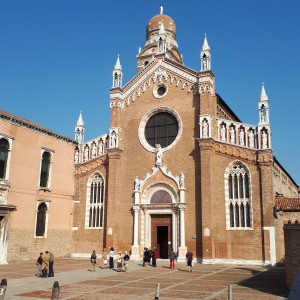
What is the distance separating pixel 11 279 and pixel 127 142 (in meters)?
15.6

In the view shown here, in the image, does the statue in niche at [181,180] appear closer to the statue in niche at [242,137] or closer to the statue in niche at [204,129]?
the statue in niche at [204,129]

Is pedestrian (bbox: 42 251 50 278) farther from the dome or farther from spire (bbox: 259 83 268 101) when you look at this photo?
the dome

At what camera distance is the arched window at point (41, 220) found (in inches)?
1125

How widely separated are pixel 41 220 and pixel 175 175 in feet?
35.6

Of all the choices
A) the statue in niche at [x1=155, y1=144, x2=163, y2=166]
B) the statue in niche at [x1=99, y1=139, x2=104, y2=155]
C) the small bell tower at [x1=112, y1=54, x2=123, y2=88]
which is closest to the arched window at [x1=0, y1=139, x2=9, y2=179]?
the statue in niche at [x1=99, y1=139, x2=104, y2=155]

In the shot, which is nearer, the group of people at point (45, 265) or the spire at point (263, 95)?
the group of people at point (45, 265)

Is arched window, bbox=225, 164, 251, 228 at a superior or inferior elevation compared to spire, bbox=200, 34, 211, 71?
inferior

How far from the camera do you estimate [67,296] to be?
13.8 metres

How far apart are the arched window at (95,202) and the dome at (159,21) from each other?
23.3m

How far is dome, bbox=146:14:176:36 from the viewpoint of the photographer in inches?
1834

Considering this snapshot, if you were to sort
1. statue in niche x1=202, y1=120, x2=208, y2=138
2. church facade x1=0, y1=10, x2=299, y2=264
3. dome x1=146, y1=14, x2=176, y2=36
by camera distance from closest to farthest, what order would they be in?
church facade x1=0, y1=10, x2=299, y2=264, statue in niche x1=202, y1=120, x2=208, y2=138, dome x1=146, y1=14, x2=176, y2=36

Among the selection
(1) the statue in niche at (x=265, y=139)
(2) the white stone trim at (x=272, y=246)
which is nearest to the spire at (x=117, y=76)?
(1) the statue in niche at (x=265, y=139)

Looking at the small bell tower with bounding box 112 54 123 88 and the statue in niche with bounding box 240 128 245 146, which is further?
the small bell tower with bounding box 112 54 123 88

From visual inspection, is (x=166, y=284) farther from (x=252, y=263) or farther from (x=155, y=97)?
(x=155, y=97)
